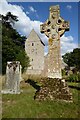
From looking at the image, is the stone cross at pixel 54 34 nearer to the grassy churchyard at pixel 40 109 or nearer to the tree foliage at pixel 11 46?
the grassy churchyard at pixel 40 109

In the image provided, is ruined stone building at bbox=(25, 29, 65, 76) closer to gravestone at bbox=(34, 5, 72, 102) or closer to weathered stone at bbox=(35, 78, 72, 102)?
gravestone at bbox=(34, 5, 72, 102)

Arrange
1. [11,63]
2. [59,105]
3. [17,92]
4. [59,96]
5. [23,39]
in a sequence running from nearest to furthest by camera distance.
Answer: [59,105] → [59,96] → [17,92] → [11,63] → [23,39]

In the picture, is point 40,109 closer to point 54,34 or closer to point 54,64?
point 54,64

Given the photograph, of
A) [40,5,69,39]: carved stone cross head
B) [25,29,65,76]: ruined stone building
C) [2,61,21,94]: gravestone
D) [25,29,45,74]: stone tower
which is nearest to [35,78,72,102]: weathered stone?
[40,5,69,39]: carved stone cross head

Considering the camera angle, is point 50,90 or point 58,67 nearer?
point 50,90

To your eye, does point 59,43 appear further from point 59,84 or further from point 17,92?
point 17,92

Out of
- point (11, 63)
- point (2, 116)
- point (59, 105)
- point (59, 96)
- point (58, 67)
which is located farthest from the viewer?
point (11, 63)

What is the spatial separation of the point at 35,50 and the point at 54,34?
48.6 meters

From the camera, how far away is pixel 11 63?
45.4ft

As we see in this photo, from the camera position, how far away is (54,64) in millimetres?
11078

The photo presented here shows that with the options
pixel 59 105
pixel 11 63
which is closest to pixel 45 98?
pixel 59 105

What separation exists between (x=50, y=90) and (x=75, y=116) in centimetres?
299

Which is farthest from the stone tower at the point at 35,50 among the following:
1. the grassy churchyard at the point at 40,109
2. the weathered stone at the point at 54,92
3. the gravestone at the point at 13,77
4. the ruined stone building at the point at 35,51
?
the grassy churchyard at the point at 40,109

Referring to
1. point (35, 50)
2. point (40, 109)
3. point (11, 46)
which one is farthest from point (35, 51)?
point (40, 109)
